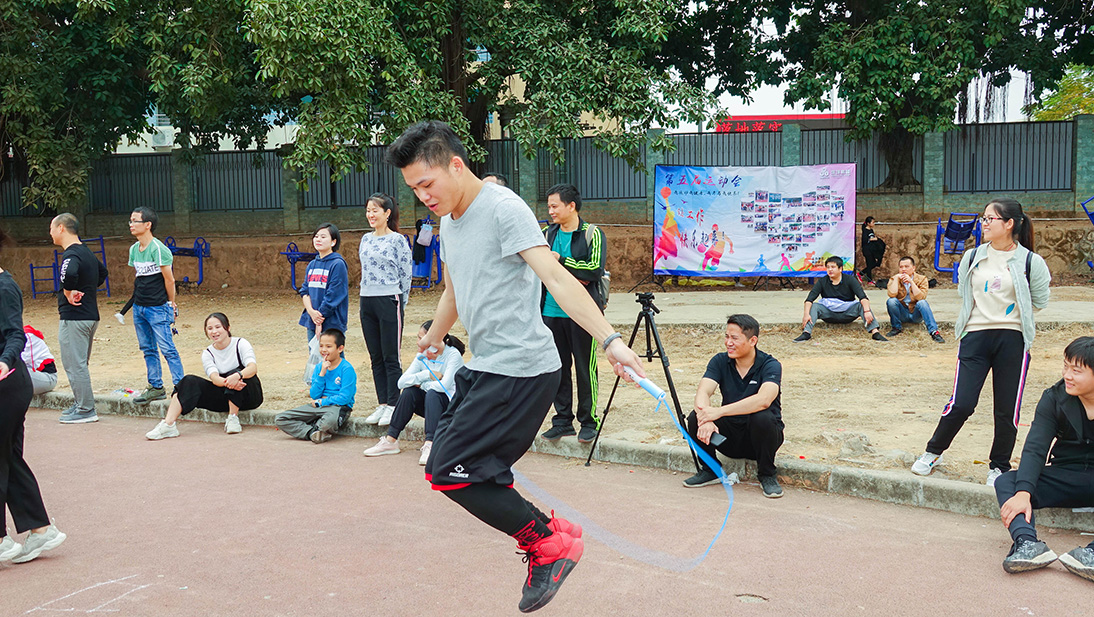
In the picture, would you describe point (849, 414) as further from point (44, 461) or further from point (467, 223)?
point (44, 461)

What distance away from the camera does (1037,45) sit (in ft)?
68.8

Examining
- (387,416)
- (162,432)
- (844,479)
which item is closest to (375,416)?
(387,416)

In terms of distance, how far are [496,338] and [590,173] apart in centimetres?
1873

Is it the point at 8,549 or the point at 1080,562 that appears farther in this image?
the point at 8,549

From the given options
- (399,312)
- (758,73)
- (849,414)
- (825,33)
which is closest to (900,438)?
(849,414)

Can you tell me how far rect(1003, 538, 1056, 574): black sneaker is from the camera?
451 cm

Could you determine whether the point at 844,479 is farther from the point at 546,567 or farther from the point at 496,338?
the point at 496,338

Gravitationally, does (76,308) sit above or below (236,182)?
below

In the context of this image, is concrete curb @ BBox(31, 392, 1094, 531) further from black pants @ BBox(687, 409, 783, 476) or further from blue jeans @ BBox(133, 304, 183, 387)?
blue jeans @ BBox(133, 304, 183, 387)

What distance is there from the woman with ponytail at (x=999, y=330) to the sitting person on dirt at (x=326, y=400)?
14.6 ft

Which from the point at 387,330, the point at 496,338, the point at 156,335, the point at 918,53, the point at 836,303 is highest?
the point at 918,53

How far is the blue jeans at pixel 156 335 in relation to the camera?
905cm

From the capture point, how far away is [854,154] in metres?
22.0

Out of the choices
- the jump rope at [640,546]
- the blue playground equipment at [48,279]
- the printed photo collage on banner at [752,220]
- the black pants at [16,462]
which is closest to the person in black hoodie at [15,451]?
the black pants at [16,462]
